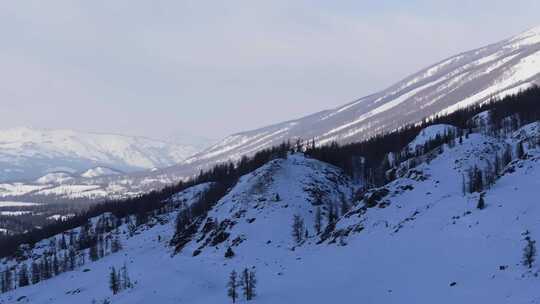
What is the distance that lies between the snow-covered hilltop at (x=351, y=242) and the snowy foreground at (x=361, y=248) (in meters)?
0.25

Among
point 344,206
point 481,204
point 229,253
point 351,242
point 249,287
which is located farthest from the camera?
point 344,206

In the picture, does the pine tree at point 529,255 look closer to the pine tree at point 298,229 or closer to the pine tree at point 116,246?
the pine tree at point 298,229

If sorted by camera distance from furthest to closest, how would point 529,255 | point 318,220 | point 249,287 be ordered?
point 318,220
point 249,287
point 529,255

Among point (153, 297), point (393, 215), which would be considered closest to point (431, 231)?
point (393, 215)

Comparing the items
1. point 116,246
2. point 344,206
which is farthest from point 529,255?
point 116,246

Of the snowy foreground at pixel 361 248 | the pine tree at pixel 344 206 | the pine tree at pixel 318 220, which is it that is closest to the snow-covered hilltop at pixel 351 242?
the snowy foreground at pixel 361 248

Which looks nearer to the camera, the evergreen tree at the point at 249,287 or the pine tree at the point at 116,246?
the evergreen tree at the point at 249,287

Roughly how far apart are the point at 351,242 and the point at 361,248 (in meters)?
Answer: 5.50

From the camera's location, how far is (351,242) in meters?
98.4

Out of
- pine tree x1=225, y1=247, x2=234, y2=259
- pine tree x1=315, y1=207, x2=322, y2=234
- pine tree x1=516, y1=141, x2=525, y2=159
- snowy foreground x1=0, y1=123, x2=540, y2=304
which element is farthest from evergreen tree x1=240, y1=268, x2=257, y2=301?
pine tree x1=516, y1=141, x2=525, y2=159

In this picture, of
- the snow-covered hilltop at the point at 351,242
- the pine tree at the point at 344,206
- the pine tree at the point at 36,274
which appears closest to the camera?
the snow-covered hilltop at the point at 351,242

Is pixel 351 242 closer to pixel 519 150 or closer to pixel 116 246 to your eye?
pixel 519 150

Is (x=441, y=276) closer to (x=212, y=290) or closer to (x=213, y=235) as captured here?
(x=212, y=290)

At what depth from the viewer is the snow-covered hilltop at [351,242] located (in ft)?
227
